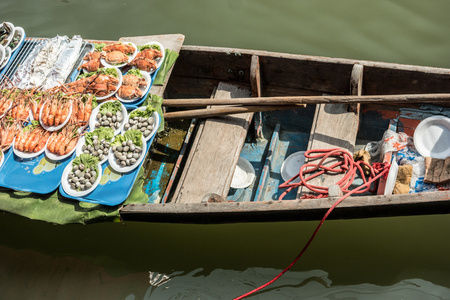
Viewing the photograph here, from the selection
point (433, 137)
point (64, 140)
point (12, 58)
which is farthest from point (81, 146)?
point (433, 137)

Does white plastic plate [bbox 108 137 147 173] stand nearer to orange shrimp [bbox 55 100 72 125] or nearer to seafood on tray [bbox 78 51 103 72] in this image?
orange shrimp [bbox 55 100 72 125]

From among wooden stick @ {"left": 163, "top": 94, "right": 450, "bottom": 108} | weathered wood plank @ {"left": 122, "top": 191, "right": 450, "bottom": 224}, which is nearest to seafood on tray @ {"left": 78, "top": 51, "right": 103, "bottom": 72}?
wooden stick @ {"left": 163, "top": 94, "right": 450, "bottom": 108}

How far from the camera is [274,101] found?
4.96 meters

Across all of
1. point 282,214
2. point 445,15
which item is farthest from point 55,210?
point 445,15

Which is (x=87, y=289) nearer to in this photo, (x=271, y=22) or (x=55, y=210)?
(x=55, y=210)

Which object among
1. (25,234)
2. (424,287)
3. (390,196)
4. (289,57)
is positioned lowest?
(25,234)

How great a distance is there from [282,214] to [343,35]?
3.70 metres

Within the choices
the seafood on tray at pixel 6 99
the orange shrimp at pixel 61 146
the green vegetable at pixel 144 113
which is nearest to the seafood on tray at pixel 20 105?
the seafood on tray at pixel 6 99

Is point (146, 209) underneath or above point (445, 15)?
underneath

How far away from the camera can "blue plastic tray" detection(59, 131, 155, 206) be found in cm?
458

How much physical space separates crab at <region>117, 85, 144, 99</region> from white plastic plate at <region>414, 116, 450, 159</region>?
3.09 metres

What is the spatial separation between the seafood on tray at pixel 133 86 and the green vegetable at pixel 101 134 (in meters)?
0.52

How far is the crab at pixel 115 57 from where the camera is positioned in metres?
5.59

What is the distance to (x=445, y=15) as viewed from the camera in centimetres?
682
